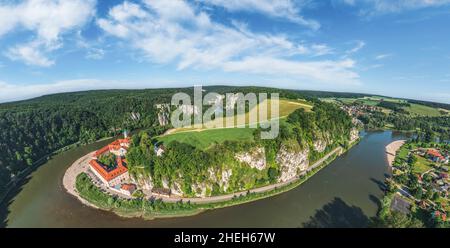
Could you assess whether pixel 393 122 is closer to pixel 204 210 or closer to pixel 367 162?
pixel 367 162

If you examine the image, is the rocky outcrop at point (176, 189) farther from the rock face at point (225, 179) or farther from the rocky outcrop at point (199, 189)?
the rock face at point (225, 179)

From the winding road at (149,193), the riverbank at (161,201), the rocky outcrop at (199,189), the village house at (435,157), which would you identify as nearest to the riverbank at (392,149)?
the village house at (435,157)

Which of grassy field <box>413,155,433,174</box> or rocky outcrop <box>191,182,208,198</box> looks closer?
rocky outcrop <box>191,182,208,198</box>

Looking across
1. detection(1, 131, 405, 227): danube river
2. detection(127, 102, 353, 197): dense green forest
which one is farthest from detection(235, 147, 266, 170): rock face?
detection(1, 131, 405, 227): danube river

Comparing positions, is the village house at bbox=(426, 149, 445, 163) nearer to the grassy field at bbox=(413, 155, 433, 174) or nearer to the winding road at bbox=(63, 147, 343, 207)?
the grassy field at bbox=(413, 155, 433, 174)

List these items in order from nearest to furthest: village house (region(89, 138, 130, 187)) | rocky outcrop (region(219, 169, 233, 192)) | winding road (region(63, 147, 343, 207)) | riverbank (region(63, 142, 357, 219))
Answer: riverbank (region(63, 142, 357, 219)), winding road (region(63, 147, 343, 207)), rocky outcrop (region(219, 169, 233, 192)), village house (region(89, 138, 130, 187))

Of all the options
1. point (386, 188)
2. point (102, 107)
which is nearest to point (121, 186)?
point (386, 188)

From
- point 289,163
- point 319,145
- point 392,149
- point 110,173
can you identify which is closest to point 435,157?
point 392,149
